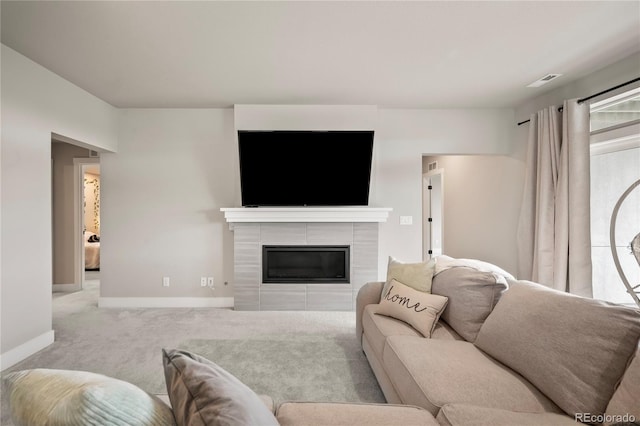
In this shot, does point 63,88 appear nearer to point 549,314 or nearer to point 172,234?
point 172,234

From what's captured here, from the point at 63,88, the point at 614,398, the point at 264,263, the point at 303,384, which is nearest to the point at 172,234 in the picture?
the point at 264,263

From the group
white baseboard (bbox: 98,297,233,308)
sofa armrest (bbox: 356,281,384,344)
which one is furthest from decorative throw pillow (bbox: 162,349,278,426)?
white baseboard (bbox: 98,297,233,308)

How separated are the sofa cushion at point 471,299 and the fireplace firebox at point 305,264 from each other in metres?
1.99

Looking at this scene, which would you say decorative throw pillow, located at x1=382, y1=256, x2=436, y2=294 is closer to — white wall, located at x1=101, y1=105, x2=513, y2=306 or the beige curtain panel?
white wall, located at x1=101, y1=105, x2=513, y2=306

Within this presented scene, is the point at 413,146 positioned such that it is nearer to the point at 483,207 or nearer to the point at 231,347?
the point at 483,207

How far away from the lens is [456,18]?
7.03 ft

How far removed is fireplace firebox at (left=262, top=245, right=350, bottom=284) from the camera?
3.92 m

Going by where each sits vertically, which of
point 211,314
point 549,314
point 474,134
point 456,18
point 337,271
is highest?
point 456,18

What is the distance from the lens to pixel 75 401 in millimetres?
615

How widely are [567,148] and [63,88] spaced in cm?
525

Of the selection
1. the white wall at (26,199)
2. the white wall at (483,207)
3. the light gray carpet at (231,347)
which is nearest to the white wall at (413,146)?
the white wall at (483,207)

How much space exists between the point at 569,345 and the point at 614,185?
265 cm

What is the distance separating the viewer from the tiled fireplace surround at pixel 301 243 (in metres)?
3.84

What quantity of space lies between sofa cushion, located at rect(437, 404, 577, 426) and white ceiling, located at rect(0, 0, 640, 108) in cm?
230
